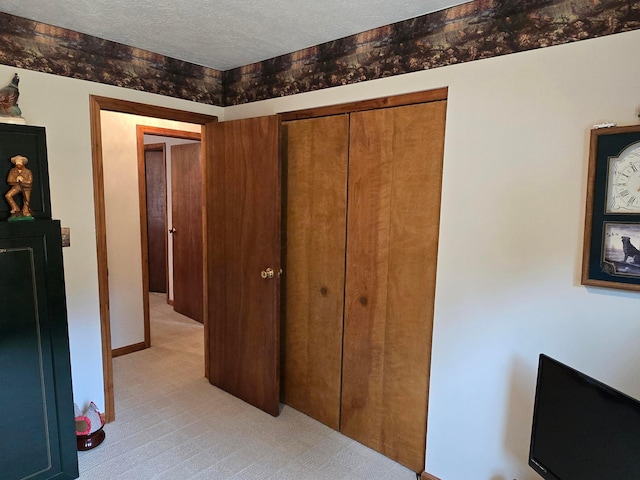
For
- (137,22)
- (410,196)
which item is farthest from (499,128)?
(137,22)

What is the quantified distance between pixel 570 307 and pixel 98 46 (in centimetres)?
285

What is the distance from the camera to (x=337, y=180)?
7.59 feet

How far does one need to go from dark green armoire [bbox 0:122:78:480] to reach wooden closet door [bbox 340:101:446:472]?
1538 mm

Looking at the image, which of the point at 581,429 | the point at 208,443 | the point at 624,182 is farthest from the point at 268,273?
the point at 624,182

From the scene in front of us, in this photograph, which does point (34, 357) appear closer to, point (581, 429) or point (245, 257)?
point (245, 257)

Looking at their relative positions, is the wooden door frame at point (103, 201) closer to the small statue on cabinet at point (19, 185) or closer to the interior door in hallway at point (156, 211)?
the small statue on cabinet at point (19, 185)

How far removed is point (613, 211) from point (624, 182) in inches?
4.3

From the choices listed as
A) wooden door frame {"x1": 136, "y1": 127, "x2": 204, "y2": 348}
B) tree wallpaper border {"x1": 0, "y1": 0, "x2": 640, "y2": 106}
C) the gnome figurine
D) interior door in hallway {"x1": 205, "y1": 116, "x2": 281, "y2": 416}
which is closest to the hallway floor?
interior door in hallway {"x1": 205, "y1": 116, "x2": 281, "y2": 416}

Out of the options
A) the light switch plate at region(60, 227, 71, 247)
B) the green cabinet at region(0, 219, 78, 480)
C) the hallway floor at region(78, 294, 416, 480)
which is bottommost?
the hallway floor at region(78, 294, 416, 480)

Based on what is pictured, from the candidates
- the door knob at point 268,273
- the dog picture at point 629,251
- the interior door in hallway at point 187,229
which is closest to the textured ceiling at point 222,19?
the dog picture at point 629,251

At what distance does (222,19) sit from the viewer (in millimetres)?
1965

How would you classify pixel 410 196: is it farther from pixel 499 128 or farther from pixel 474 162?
pixel 499 128

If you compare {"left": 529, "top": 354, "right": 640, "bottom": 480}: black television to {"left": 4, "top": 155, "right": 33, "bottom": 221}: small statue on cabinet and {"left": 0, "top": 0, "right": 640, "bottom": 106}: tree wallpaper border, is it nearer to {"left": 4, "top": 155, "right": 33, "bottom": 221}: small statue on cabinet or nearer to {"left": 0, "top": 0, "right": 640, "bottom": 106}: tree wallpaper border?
{"left": 0, "top": 0, "right": 640, "bottom": 106}: tree wallpaper border

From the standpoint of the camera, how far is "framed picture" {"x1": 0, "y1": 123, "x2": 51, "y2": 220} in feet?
5.86
